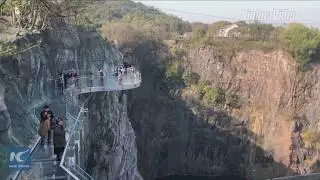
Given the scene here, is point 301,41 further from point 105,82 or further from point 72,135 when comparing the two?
point 72,135

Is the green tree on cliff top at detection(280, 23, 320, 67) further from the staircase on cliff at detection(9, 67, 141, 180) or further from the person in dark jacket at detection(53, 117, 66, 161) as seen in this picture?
the person in dark jacket at detection(53, 117, 66, 161)

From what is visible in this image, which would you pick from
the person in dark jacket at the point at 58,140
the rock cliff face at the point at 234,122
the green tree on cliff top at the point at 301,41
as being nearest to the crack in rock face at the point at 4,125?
the person in dark jacket at the point at 58,140

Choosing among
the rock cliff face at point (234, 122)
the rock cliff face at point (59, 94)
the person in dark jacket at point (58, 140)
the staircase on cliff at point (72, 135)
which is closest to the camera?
the staircase on cliff at point (72, 135)

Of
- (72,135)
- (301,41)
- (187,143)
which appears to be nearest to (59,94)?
(72,135)

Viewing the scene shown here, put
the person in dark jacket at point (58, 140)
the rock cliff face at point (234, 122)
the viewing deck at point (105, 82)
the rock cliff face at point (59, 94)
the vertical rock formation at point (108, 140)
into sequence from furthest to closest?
1. the rock cliff face at point (234, 122)
2. the vertical rock formation at point (108, 140)
3. the viewing deck at point (105, 82)
4. the rock cliff face at point (59, 94)
5. the person in dark jacket at point (58, 140)

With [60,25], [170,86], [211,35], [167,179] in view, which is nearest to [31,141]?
[60,25]

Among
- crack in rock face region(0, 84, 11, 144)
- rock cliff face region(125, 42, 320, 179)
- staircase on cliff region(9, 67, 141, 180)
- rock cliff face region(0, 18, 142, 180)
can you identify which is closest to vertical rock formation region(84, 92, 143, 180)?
rock cliff face region(0, 18, 142, 180)
